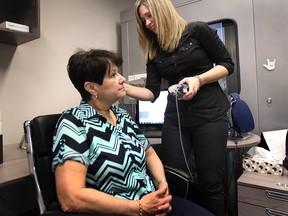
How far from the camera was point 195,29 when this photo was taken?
49.4 inches

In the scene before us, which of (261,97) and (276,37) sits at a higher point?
(276,37)

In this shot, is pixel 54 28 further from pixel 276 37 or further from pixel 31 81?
pixel 276 37

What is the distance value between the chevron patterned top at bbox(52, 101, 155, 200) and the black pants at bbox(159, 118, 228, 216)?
0.31 metres

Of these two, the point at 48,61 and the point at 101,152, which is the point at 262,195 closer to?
the point at 101,152

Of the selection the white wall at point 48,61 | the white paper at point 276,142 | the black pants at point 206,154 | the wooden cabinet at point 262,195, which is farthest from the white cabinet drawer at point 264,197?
the white wall at point 48,61

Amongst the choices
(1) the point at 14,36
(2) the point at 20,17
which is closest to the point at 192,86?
(1) the point at 14,36

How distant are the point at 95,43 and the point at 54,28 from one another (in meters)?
0.47

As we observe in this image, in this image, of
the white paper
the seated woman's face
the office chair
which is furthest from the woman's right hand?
the white paper

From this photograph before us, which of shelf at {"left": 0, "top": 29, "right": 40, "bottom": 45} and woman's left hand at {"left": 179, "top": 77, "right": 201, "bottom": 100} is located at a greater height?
shelf at {"left": 0, "top": 29, "right": 40, "bottom": 45}

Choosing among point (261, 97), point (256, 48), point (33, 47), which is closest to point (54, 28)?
point (33, 47)

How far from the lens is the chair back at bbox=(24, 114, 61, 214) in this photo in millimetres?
910

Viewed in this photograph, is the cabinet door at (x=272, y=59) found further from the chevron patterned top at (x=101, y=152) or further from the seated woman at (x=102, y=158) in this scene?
the chevron patterned top at (x=101, y=152)

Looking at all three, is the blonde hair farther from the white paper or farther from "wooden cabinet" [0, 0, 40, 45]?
the white paper

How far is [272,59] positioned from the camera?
1.71 m
